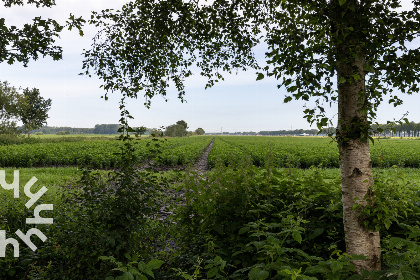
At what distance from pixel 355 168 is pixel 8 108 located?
2401 inches

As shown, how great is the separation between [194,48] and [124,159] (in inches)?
151

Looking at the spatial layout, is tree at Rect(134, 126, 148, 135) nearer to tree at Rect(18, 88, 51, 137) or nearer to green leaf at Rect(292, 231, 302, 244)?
green leaf at Rect(292, 231, 302, 244)

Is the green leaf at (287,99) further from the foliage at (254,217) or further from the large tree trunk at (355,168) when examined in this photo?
the foliage at (254,217)

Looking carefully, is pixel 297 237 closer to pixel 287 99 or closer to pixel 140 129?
pixel 287 99

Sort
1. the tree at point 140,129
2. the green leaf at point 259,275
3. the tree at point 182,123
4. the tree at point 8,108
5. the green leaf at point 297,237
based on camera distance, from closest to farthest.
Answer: the green leaf at point 259,275
the green leaf at point 297,237
the tree at point 140,129
the tree at point 8,108
the tree at point 182,123

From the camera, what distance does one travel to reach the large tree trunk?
124 inches

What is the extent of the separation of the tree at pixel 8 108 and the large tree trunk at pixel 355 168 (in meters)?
60.3

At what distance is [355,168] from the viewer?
10.4 feet

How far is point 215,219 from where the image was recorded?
397cm

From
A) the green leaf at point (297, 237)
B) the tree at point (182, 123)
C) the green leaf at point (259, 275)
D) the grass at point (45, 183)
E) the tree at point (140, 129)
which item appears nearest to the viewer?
the green leaf at point (259, 275)

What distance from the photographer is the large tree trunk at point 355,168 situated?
3.14 meters

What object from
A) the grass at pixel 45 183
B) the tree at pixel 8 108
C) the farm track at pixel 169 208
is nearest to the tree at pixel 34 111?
the tree at pixel 8 108

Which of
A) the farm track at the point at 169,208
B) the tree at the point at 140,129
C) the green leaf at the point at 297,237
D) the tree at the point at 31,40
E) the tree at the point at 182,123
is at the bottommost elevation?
the farm track at the point at 169,208

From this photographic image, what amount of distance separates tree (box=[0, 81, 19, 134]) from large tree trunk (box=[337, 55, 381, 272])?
60.3 m
